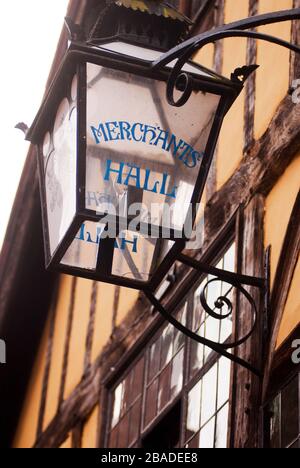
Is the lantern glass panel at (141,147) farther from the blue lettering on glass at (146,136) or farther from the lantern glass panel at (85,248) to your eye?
the lantern glass panel at (85,248)

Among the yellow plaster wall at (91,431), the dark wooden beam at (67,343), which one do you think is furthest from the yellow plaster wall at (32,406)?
the yellow plaster wall at (91,431)

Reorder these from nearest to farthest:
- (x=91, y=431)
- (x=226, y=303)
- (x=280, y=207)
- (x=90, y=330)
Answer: (x=226, y=303)
(x=280, y=207)
(x=91, y=431)
(x=90, y=330)

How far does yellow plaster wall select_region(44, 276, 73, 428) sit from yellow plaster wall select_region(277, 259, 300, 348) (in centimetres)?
382

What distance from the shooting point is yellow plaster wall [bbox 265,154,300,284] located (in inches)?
204

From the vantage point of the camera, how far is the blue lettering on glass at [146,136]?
4.14 metres

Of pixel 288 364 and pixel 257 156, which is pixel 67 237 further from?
pixel 257 156

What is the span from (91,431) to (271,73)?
9.16 ft

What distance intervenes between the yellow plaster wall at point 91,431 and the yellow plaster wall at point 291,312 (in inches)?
111

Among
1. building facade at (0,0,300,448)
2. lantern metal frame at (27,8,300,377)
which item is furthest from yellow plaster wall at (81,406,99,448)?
lantern metal frame at (27,8,300,377)

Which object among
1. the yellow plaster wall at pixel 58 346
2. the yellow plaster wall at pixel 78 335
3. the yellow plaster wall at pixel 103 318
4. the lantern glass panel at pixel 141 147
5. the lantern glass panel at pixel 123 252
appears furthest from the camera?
the yellow plaster wall at pixel 58 346

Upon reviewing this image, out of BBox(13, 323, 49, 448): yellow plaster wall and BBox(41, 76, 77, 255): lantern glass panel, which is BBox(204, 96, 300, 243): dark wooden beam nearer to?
BBox(41, 76, 77, 255): lantern glass panel

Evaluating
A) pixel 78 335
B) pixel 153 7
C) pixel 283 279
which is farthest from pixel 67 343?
pixel 153 7

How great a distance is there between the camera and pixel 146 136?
13.6ft

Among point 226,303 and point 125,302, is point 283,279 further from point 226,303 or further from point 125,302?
point 125,302
